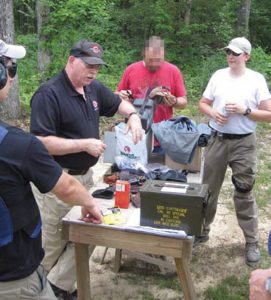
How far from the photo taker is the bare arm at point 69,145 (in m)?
2.94

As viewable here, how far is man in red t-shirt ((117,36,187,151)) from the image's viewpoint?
4281 mm

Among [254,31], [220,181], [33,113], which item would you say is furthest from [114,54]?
[33,113]

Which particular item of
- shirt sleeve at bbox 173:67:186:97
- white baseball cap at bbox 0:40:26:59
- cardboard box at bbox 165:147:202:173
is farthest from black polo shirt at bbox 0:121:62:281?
shirt sleeve at bbox 173:67:186:97

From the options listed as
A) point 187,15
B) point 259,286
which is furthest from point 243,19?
point 259,286

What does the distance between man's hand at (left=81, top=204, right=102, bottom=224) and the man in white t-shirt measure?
169 cm

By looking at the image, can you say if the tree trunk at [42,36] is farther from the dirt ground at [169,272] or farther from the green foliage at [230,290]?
the green foliage at [230,290]

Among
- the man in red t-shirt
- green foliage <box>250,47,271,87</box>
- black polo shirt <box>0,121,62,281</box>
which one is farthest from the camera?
green foliage <box>250,47,271,87</box>

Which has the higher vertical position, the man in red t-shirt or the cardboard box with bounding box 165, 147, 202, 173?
the man in red t-shirt

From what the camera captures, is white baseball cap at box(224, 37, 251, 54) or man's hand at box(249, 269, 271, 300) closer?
man's hand at box(249, 269, 271, 300)

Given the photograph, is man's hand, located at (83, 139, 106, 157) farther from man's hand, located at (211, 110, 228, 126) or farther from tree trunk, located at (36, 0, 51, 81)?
tree trunk, located at (36, 0, 51, 81)

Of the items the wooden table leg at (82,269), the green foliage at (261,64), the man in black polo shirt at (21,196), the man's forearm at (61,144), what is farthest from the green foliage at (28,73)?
the man in black polo shirt at (21,196)

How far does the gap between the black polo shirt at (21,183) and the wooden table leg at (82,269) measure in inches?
30.8

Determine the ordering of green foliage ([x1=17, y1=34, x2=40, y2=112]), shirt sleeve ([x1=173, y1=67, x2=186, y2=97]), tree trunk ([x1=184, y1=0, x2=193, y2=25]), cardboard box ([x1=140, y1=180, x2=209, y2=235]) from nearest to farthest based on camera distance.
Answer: cardboard box ([x1=140, y1=180, x2=209, y2=235]) < shirt sleeve ([x1=173, y1=67, x2=186, y2=97]) < green foliage ([x1=17, y1=34, x2=40, y2=112]) < tree trunk ([x1=184, y1=0, x2=193, y2=25])

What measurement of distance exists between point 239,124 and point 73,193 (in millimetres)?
2126
